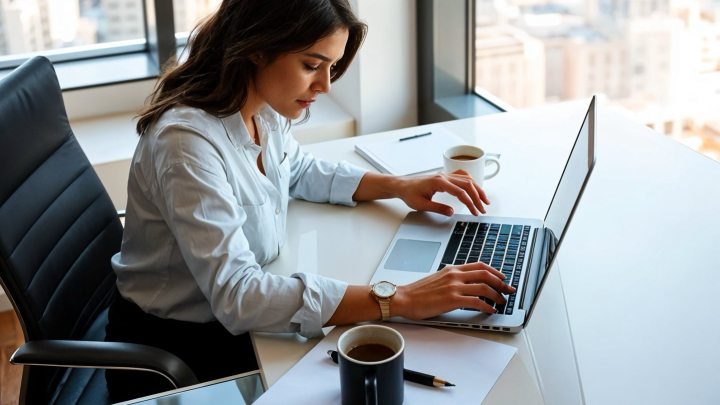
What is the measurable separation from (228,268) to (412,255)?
0.34 m

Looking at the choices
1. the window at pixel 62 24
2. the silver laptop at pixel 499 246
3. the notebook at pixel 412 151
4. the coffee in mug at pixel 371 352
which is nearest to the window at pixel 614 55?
the notebook at pixel 412 151

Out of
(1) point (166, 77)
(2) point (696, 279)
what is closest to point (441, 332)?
(2) point (696, 279)

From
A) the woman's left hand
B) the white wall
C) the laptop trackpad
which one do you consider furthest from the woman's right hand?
the white wall

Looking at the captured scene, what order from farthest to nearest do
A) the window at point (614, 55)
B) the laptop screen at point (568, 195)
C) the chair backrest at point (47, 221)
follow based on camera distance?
the window at point (614, 55) < the chair backrest at point (47, 221) < the laptop screen at point (568, 195)

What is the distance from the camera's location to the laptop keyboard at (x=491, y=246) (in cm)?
123

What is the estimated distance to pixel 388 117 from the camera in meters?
2.65

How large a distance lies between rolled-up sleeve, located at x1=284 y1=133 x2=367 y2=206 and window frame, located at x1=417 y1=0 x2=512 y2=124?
94 centimetres

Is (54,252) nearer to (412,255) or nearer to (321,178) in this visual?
(321,178)

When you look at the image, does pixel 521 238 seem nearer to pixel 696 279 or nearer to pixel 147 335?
pixel 696 279

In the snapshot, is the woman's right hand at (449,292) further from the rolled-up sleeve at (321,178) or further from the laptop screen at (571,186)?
the rolled-up sleeve at (321,178)

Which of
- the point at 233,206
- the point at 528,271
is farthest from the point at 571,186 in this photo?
the point at 233,206

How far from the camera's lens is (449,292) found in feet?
3.60

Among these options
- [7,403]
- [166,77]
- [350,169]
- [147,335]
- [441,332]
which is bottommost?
[7,403]

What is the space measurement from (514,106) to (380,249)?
1252 mm
